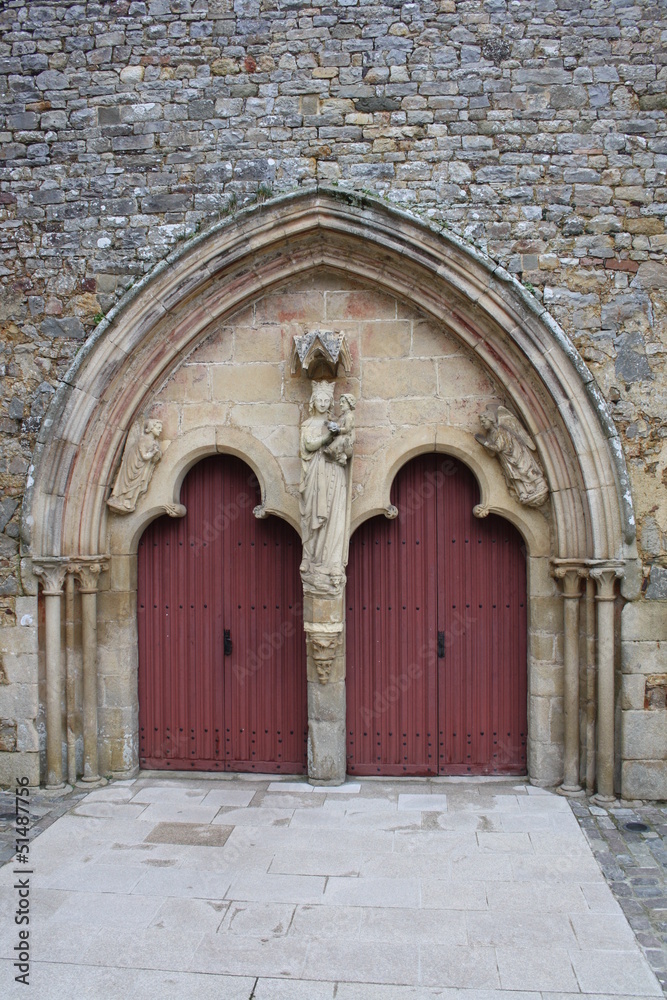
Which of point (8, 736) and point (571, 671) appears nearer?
point (571, 671)

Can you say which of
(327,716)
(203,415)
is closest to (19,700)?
(327,716)

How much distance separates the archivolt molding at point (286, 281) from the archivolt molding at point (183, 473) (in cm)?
3

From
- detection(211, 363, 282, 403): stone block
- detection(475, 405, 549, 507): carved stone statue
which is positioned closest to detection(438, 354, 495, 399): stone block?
detection(475, 405, 549, 507): carved stone statue

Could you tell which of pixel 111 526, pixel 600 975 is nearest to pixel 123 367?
pixel 111 526

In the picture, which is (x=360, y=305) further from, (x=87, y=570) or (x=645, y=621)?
(x=645, y=621)

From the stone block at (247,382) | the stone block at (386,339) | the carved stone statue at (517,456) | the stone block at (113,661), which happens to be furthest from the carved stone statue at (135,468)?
the carved stone statue at (517,456)

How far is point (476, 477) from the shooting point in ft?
17.3

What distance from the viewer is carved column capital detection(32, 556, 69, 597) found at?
16.7ft

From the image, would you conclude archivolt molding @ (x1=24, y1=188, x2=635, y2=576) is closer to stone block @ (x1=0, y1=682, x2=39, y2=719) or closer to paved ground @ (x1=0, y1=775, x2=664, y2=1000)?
stone block @ (x1=0, y1=682, x2=39, y2=719)

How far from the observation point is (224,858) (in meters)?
4.15

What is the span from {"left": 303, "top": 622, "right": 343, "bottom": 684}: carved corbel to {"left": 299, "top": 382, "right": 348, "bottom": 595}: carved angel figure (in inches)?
8.9

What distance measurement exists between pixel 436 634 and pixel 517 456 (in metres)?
1.33

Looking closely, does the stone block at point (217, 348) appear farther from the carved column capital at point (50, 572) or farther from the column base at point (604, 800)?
the column base at point (604, 800)

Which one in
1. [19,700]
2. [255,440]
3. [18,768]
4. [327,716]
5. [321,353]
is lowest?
[18,768]
